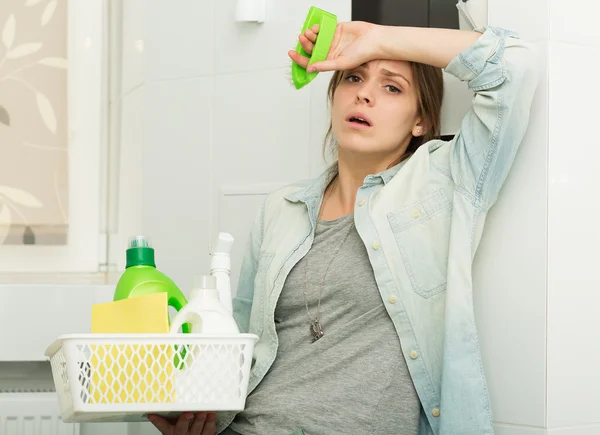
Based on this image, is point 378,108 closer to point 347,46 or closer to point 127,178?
point 347,46

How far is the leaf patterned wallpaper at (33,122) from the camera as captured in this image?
82.0 inches

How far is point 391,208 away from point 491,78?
0.26 metres

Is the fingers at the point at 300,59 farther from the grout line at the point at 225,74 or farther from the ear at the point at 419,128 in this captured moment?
the grout line at the point at 225,74

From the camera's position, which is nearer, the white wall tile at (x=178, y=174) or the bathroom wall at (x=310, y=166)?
the bathroom wall at (x=310, y=166)

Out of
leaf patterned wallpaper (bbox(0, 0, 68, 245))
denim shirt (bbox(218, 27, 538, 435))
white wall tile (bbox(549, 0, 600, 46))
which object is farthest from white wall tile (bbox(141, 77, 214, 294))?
white wall tile (bbox(549, 0, 600, 46))

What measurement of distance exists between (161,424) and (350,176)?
53cm

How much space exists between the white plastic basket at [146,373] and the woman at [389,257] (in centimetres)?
21

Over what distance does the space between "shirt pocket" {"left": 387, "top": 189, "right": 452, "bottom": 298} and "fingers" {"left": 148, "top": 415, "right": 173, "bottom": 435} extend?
0.43 m

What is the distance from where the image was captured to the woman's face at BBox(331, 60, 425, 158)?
145cm

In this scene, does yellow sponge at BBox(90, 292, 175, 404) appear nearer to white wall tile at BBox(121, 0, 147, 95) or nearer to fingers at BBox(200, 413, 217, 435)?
fingers at BBox(200, 413, 217, 435)

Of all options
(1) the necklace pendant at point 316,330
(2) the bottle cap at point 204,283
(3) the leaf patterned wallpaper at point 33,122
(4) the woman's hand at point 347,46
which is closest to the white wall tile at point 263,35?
(4) the woman's hand at point 347,46

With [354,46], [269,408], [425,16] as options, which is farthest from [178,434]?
[425,16]

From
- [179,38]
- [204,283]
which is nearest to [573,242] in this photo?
[204,283]

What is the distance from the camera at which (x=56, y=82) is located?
2111mm
